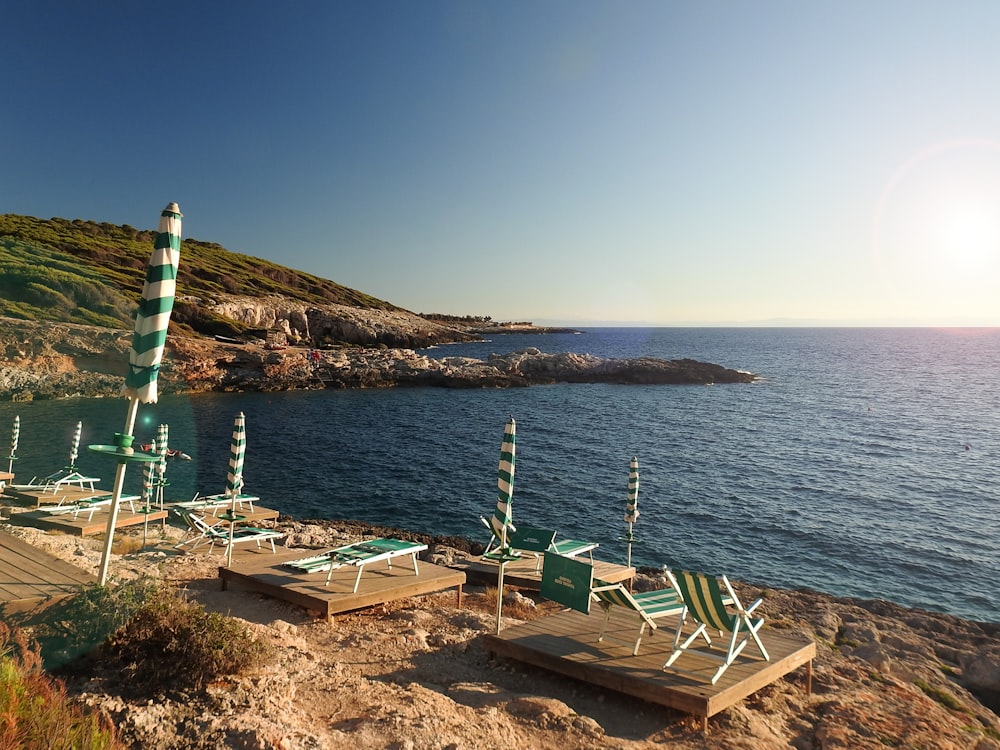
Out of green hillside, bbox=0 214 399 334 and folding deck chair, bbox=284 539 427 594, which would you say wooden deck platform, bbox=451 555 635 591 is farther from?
A: green hillside, bbox=0 214 399 334

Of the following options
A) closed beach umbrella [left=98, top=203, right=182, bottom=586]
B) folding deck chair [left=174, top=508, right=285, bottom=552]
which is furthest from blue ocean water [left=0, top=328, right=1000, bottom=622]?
closed beach umbrella [left=98, top=203, right=182, bottom=586]

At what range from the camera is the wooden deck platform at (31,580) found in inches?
188

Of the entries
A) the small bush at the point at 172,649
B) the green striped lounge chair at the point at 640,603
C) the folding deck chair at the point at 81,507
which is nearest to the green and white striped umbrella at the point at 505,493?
the green striped lounge chair at the point at 640,603

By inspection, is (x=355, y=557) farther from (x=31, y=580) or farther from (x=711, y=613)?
(x=711, y=613)

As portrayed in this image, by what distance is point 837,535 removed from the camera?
20.6m

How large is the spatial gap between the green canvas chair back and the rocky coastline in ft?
144

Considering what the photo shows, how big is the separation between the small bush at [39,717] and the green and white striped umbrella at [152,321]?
6.54 ft

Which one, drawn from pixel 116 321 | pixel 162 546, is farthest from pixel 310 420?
pixel 162 546

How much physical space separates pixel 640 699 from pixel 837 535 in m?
17.2

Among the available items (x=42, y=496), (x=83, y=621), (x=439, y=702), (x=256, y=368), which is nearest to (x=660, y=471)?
(x=42, y=496)

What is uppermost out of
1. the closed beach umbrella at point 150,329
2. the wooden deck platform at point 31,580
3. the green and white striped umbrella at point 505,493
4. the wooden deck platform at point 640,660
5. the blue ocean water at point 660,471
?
the closed beach umbrella at point 150,329

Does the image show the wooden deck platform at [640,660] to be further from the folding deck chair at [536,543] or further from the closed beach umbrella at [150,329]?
the closed beach umbrella at [150,329]

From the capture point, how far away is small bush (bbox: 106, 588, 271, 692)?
475 cm

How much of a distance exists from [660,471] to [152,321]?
1063 inches
